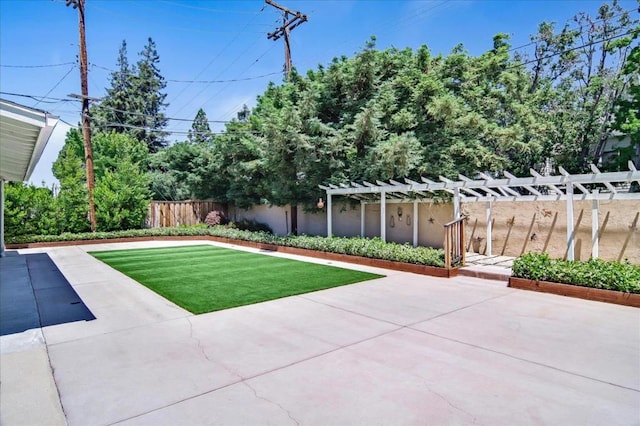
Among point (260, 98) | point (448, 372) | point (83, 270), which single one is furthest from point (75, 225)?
point (448, 372)

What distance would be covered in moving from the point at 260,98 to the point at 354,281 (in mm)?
13816

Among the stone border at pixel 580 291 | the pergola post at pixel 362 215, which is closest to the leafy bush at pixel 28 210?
the pergola post at pixel 362 215

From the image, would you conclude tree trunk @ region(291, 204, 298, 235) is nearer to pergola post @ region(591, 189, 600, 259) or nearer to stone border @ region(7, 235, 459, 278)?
stone border @ region(7, 235, 459, 278)

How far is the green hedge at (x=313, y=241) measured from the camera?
30.4 feet

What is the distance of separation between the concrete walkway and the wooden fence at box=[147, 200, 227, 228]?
14.2m

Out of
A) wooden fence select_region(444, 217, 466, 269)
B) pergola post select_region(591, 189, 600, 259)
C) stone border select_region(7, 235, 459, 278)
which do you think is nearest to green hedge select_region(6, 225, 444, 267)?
stone border select_region(7, 235, 459, 278)

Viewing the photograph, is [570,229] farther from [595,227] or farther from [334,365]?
[334,365]

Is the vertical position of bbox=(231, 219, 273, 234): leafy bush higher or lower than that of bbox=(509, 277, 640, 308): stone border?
higher

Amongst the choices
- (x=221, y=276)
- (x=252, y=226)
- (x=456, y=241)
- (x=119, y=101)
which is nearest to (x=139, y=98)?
(x=119, y=101)

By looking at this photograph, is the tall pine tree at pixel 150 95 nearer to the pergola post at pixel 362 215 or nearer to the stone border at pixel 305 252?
the stone border at pixel 305 252

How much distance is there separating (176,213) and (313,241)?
35.1ft

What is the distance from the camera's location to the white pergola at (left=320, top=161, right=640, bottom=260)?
8.12 metres

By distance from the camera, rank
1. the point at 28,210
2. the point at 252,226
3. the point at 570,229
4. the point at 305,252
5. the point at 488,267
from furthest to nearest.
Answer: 1. the point at 252,226
2. the point at 28,210
3. the point at 305,252
4. the point at 488,267
5. the point at 570,229

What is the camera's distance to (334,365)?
3826 millimetres
